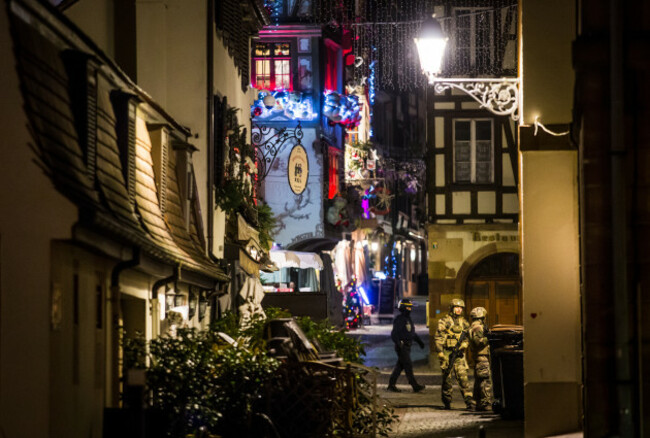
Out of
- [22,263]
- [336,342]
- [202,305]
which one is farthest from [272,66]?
[22,263]

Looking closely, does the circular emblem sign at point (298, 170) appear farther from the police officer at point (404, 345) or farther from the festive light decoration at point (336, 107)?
the police officer at point (404, 345)

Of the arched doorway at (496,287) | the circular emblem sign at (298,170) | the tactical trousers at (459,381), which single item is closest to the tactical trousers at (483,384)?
the tactical trousers at (459,381)

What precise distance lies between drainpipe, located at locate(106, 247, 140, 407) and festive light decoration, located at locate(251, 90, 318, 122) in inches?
1032

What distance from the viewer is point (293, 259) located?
3441cm

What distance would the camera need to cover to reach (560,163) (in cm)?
1405

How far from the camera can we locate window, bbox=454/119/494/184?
3138cm

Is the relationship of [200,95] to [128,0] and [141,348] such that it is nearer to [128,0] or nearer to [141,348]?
[128,0]

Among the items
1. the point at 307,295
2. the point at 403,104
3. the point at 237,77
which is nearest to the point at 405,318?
the point at 307,295

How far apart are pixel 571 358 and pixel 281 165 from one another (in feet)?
83.2

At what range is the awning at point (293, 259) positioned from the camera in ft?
111

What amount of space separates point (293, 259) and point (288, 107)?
6537 millimetres

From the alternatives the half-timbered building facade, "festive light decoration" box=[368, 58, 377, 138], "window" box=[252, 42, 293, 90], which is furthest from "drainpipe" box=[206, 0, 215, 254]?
"festive light decoration" box=[368, 58, 377, 138]

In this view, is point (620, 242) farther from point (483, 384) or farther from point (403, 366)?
point (403, 366)

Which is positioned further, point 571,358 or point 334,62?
point 334,62
